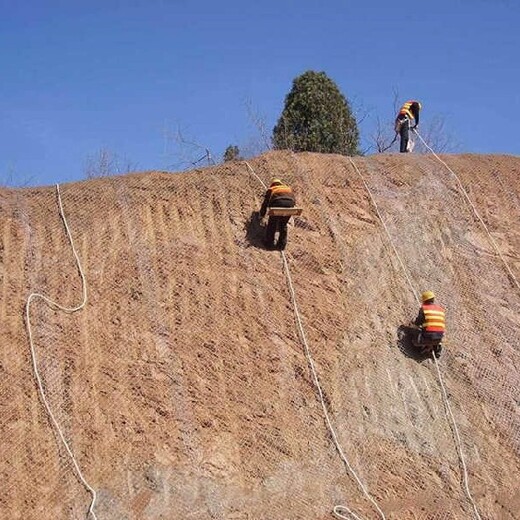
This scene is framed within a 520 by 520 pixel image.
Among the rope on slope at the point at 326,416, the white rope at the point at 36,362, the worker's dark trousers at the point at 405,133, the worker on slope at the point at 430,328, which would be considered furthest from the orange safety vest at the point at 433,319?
the worker's dark trousers at the point at 405,133

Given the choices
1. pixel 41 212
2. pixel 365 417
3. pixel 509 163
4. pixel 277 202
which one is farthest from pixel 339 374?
pixel 509 163

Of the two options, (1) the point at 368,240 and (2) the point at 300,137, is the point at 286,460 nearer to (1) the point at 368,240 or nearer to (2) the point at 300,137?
(1) the point at 368,240

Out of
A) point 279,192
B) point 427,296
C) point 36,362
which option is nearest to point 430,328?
point 427,296

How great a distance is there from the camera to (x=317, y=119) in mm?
19766

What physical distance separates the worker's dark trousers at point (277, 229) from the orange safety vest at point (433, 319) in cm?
227

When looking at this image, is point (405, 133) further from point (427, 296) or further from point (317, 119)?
point (427, 296)

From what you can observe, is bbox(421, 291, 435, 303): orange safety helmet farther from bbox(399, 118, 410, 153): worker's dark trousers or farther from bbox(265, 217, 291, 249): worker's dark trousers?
bbox(399, 118, 410, 153): worker's dark trousers

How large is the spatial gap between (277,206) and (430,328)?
8.79ft

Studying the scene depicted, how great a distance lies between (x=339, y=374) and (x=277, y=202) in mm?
2561

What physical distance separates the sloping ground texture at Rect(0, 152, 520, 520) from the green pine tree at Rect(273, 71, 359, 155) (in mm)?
7479

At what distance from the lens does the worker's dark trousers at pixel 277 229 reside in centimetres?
1015

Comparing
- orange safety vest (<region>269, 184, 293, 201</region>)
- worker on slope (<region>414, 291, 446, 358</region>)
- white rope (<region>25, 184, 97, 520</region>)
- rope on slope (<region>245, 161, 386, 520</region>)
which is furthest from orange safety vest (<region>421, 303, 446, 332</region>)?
white rope (<region>25, 184, 97, 520</region>)

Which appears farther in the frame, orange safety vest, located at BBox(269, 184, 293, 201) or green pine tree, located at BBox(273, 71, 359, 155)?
green pine tree, located at BBox(273, 71, 359, 155)

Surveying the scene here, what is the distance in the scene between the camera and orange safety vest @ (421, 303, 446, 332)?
9394 mm
